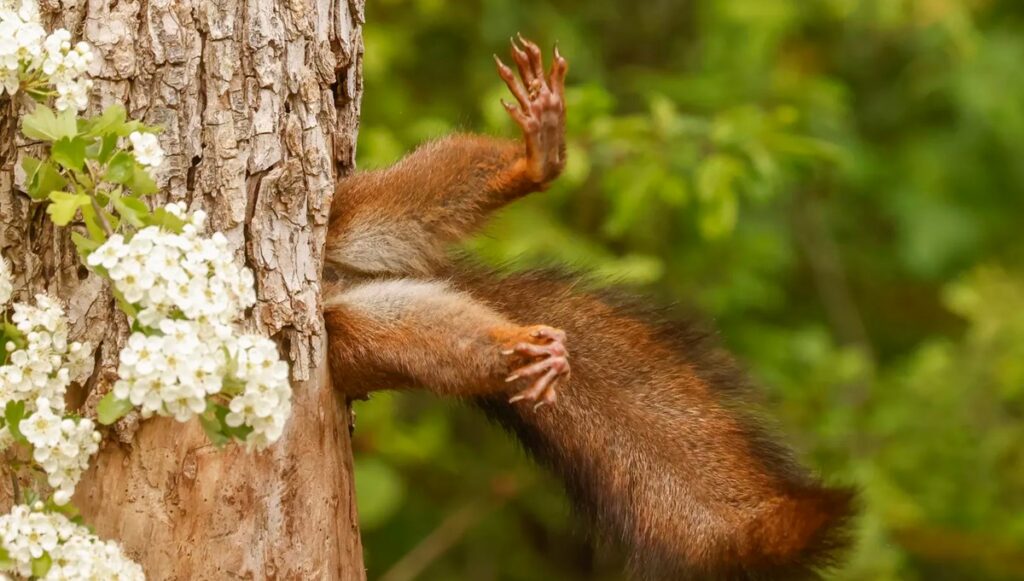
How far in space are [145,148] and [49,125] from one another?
153 millimetres

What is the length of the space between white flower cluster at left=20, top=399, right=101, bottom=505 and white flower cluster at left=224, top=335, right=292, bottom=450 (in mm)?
273

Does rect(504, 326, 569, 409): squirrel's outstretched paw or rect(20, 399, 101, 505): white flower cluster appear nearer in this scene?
rect(20, 399, 101, 505): white flower cluster

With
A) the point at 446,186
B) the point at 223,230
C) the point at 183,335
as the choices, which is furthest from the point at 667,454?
the point at 183,335

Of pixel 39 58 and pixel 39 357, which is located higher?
pixel 39 58

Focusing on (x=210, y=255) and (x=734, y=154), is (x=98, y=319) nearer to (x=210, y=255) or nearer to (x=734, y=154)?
(x=210, y=255)

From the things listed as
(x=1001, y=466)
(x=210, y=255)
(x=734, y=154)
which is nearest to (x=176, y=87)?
(x=210, y=255)

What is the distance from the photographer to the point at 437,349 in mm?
2666

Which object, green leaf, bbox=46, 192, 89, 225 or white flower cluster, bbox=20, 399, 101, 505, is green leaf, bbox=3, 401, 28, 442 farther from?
green leaf, bbox=46, 192, 89, 225

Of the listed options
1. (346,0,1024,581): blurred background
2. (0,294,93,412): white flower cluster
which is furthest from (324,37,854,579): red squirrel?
(346,0,1024,581): blurred background

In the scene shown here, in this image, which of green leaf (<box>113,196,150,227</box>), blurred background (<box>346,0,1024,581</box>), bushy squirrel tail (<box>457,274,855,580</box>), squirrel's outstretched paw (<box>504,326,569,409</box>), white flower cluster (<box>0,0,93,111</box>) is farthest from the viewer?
blurred background (<box>346,0,1024,581</box>)

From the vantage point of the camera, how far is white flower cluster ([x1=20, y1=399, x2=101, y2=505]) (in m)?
2.06

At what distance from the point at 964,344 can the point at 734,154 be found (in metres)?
2.17

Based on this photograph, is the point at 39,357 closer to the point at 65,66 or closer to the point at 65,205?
the point at 65,205

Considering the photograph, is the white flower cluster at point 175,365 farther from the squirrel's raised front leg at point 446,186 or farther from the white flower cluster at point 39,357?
the squirrel's raised front leg at point 446,186
